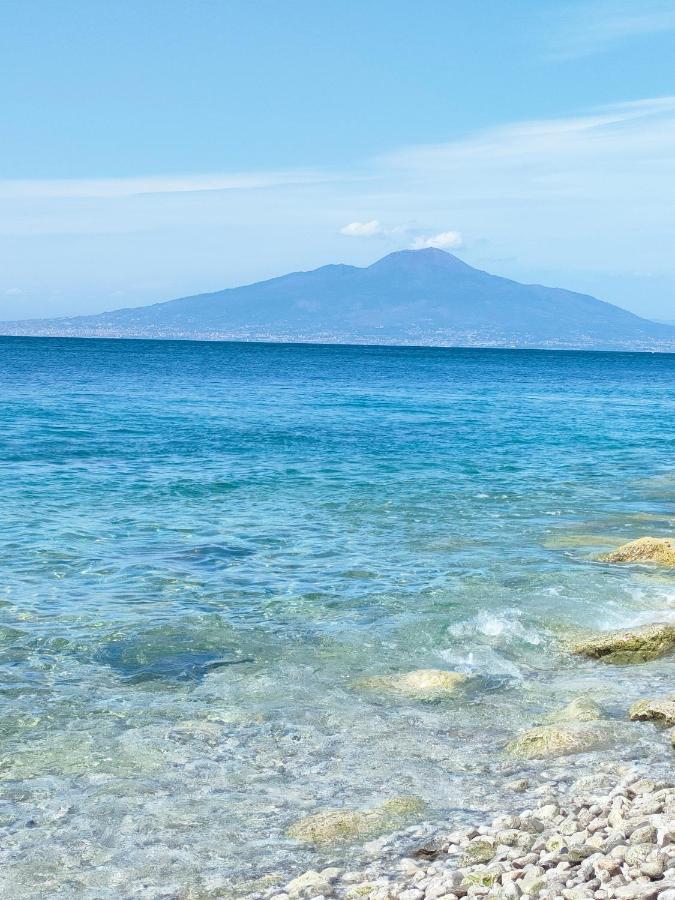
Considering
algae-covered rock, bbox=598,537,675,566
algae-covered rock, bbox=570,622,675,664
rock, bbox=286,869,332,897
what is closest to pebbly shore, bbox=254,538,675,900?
rock, bbox=286,869,332,897

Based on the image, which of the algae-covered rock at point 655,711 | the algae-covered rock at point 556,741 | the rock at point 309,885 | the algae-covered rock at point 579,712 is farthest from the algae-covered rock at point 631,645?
the rock at point 309,885

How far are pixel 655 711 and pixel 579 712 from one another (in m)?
Answer: 0.91

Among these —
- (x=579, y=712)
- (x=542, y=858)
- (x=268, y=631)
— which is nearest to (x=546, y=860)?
(x=542, y=858)

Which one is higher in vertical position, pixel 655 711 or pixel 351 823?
pixel 655 711

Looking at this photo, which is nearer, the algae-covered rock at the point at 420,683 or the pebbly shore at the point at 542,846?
the pebbly shore at the point at 542,846

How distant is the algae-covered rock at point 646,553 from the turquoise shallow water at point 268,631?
566mm

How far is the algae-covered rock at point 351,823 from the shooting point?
9.03 m

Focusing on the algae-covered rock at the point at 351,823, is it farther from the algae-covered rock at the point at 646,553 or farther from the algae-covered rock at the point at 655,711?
the algae-covered rock at the point at 646,553

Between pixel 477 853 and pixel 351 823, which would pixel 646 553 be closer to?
pixel 351 823

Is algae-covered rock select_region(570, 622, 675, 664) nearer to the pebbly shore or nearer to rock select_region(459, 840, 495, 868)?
the pebbly shore

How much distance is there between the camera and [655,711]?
1159cm

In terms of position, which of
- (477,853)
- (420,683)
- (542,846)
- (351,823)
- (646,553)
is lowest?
(351,823)

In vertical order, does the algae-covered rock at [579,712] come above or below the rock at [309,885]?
above

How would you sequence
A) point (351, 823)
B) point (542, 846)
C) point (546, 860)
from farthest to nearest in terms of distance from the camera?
point (351, 823)
point (542, 846)
point (546, 860)
